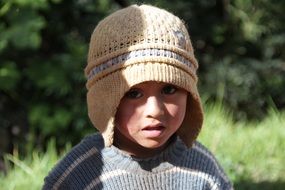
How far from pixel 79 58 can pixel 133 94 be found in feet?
12.8

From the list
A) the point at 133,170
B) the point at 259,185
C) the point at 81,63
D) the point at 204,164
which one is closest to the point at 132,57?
the point at 133,170

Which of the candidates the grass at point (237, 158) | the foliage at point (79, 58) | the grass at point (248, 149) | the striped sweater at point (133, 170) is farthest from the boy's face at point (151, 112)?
the foliage at point (79, 58)

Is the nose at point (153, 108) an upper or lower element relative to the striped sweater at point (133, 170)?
upper

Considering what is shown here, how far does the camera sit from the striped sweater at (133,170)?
123 inches

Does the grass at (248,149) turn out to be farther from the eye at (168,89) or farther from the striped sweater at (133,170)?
the eye at (168,89)

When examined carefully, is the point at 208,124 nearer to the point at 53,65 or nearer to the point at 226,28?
the point at 53,65

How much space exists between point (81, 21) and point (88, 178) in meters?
4.25

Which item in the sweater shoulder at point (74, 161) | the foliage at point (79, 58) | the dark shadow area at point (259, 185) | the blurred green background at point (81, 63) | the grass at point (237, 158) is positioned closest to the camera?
the sweater shoulder at point (74, 161)

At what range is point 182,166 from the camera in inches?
125

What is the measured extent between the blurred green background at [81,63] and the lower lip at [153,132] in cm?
191

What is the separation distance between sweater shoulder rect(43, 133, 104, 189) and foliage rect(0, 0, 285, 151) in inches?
112

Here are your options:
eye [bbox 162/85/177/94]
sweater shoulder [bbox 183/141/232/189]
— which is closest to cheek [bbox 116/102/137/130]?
eye [bbox 162/85/177/94]

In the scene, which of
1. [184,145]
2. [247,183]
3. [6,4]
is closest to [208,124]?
[247,183]

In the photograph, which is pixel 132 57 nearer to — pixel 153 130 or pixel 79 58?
pixel 153 130
